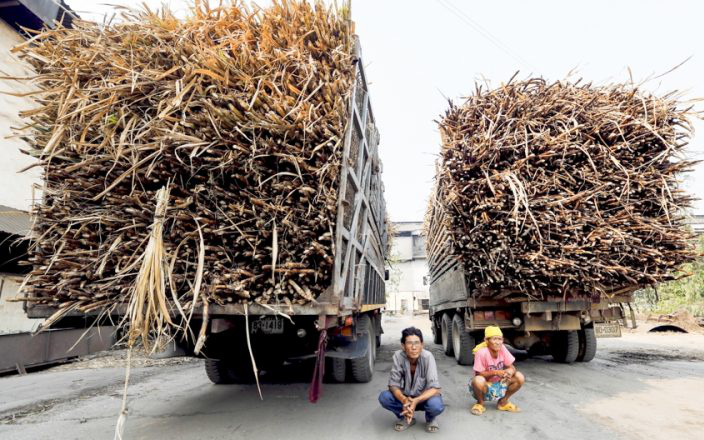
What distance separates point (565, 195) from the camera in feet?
15.5

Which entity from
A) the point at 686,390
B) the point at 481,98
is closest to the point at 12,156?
the point at 481,98

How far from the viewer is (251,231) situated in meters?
3.03

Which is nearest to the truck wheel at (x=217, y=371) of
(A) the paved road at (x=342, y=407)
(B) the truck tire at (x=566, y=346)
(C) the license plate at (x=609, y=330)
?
(A) the paved road at (x=342, y=407)

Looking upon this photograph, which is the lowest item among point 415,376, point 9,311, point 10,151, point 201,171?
point 415,376

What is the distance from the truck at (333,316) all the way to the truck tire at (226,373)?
2 cm

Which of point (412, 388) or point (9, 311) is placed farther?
point (9, 311)

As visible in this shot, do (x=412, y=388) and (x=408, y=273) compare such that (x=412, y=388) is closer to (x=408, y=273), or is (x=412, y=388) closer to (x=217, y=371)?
(x=217, y=371)

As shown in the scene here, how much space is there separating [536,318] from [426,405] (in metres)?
2.92

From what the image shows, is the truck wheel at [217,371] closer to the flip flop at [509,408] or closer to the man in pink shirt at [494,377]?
the man in pink shirt at [494,377]

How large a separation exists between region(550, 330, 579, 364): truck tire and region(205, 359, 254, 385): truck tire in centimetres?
516

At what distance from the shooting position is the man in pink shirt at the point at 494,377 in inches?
153

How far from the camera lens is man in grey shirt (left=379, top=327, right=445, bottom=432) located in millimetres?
3396

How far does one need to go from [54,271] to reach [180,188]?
4.13 ft

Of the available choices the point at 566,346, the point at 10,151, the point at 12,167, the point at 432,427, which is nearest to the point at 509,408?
the point at 432,427
